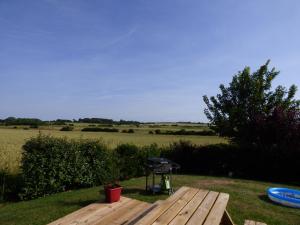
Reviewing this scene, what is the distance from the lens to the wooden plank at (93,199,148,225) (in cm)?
568

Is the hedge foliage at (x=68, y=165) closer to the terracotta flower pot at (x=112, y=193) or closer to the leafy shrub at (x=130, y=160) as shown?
the leafy shrub at (x=130, y=160)

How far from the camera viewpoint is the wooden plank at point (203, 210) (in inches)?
134

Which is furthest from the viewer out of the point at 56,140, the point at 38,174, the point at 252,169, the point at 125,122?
the point at 125,122

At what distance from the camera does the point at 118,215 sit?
611 cm

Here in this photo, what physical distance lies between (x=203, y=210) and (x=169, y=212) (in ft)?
1.84

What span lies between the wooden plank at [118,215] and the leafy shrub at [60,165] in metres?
4.08

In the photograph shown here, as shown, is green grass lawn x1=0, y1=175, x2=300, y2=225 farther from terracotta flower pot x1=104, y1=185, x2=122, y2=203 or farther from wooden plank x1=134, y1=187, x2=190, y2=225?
wooden plank x1=134, y1=187, x2=190, y2=225

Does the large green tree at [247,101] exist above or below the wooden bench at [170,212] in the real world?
above

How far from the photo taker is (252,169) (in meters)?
15.2

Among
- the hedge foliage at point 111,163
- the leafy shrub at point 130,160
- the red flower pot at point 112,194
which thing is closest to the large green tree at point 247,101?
the hedge foliage at point 111,163

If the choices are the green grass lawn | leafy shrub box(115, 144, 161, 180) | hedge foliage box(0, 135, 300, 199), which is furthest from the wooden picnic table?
leafy shrub box(115, 144, 161, 180)

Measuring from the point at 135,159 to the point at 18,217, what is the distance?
24.5 ft

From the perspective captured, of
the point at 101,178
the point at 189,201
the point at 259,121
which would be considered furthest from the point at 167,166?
the point at 259,121

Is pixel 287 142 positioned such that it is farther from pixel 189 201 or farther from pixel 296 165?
pixel 189 201
